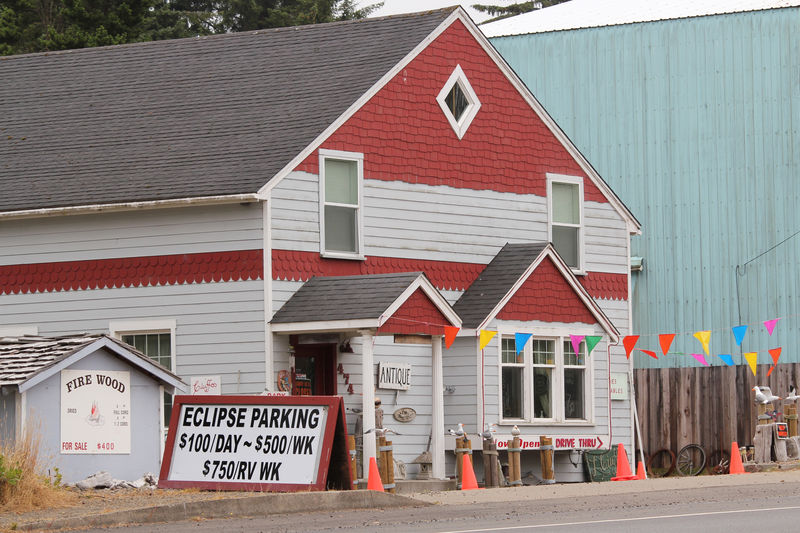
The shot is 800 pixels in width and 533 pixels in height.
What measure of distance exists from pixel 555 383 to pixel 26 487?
12344 millimetres

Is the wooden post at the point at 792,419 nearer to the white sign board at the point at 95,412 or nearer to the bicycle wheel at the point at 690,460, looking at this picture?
the bicycle wheel at the point at 690,460

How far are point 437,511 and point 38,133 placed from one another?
13116 millimetres

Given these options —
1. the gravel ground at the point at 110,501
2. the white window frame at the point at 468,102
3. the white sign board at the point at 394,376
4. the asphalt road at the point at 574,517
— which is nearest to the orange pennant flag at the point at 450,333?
the white sign board at the point at 394,376

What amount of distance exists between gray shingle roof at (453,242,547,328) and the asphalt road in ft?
22.5

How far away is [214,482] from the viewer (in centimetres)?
1964

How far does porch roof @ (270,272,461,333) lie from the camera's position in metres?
23.7

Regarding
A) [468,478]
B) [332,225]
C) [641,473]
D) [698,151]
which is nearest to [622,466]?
[641,473]

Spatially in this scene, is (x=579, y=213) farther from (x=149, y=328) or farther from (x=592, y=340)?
(x=149, y=328)

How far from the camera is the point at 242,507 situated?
17.7 m

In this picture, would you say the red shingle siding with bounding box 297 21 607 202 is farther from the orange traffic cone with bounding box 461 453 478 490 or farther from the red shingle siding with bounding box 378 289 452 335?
the orange traffic cone with bounding box 461 453 478 490

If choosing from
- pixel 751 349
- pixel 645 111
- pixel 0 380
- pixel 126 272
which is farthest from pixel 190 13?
pixel 0 380

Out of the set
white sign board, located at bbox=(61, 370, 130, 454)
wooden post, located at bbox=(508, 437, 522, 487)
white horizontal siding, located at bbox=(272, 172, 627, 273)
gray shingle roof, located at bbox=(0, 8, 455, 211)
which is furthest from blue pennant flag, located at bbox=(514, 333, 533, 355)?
white sign board, located at bbox=(61, 370, 130, 454)

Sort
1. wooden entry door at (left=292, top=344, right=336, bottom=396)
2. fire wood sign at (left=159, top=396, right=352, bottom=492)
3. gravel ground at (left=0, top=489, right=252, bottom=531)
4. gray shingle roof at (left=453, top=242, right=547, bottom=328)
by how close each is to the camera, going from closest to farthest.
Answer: gravel ground at (left=0, top=489, right=252, bottom=531), fire wood sign at (left=159, top=396, right=352, bottom=492), wooden entry door at (left=292, top=344, right=336, bottom=396), gray shingle roof at (left=453, top=242, right=547, bottom=328)

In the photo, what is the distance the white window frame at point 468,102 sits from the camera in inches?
1096
